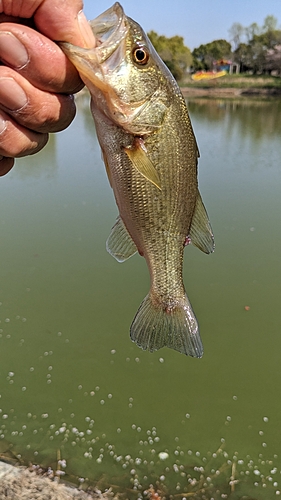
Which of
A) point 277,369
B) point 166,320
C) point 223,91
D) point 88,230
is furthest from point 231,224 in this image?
point 223,91

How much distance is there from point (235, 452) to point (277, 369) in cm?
106

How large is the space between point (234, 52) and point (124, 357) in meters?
65.5

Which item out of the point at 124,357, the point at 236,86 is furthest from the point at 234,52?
the point at 124,357

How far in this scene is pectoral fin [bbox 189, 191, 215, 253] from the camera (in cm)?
172

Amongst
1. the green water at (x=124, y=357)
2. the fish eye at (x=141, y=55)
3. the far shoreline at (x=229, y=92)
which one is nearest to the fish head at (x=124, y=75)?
the fish eye at (x=141, y=55)

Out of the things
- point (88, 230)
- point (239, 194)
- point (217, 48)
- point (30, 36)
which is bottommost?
point (88, 230)

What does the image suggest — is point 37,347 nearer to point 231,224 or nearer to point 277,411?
point 277,411

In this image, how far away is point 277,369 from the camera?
3893mm

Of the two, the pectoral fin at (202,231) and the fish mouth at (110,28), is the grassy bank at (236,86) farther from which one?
the fish mouth at (110,28)

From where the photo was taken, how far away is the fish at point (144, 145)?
1.42 m

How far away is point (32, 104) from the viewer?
141 centimetres

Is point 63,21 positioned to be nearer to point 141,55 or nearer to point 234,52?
point 141,55

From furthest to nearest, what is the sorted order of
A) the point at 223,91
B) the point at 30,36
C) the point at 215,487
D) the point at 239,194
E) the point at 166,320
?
1. the point at 223,91
2. the point at 239,194
3. the point at 215,487
4. the point at 166,320
5. the point at 30,36

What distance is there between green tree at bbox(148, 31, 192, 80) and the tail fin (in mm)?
53552
